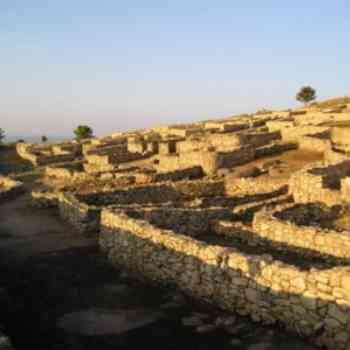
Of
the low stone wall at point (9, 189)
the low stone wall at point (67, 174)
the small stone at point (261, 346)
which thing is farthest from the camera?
the low stone wall at point (67, 174)

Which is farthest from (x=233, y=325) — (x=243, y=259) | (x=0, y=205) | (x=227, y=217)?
(x=0, y=205)

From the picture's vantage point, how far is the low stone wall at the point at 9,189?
27.8 metres

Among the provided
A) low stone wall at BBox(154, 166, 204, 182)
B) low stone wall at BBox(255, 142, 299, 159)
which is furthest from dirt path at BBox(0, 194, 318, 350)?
low stone wall at BBox(255, 142, 299, 159)

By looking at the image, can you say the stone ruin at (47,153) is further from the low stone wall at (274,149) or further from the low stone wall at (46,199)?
the low stone wall at (46,199)

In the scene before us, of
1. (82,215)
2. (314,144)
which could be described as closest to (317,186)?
(82,215)

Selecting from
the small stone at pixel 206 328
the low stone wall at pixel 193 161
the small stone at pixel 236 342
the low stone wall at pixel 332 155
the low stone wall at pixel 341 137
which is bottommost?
the small stone at pixel 206 328

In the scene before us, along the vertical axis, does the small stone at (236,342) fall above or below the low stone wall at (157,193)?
below

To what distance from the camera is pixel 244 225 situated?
53.4ft

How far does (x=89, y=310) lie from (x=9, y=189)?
1888 cm

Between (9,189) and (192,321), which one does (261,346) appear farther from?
(9,189)

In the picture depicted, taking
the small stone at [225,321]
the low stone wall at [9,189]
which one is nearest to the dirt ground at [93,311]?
the small stone at [225,321]

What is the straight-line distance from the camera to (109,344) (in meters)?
10.0

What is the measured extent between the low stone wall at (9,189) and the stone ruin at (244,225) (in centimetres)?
235

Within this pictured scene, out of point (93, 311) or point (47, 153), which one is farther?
point (47, 153)
